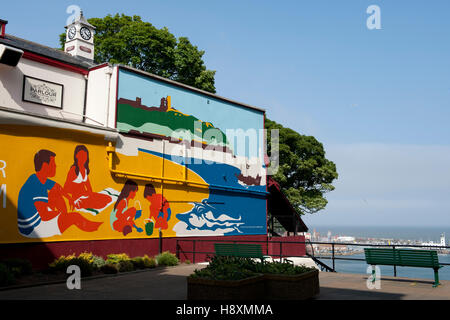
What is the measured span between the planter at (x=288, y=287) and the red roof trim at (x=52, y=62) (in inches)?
527

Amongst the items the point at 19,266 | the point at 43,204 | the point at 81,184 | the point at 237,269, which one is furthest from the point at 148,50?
the point at 237,269

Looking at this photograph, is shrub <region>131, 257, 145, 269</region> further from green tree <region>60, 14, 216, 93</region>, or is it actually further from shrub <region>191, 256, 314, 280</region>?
green tree <region>60, 14, 216, 93</region>

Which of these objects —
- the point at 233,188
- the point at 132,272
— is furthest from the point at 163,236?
the point at 233,188

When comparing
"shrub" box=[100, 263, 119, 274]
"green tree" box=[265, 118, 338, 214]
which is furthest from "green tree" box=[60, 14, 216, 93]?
"shrub" box=[100, 263, 119, 274]

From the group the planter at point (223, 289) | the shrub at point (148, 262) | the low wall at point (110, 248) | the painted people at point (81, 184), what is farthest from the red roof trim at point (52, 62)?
the planter at point (223, 289)

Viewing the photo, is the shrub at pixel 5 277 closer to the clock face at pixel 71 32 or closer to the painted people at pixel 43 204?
the painted people at pixel 43 204

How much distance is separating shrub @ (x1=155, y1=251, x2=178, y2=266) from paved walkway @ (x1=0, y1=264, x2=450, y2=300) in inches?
119

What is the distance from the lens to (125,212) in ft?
56.5

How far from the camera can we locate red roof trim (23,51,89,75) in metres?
17.2

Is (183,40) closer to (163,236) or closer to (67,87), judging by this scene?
(67,87)

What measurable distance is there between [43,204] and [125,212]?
3.48 meters
